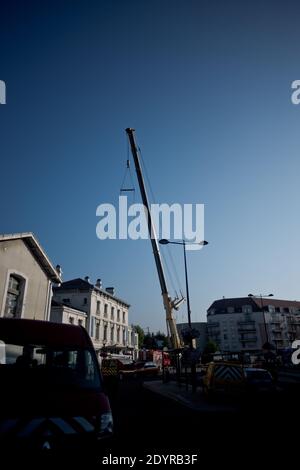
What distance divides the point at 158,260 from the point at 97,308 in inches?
1002

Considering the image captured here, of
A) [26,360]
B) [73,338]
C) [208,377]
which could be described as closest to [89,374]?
[73,338]

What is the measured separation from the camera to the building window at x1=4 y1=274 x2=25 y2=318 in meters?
18.6

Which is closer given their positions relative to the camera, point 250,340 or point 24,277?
point 24,277

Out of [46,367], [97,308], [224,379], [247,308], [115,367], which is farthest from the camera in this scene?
[247,308]

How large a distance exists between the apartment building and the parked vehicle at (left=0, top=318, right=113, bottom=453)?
85.5 meters

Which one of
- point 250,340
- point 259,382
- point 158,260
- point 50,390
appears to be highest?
point 158,260

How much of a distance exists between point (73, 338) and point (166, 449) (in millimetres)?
2833

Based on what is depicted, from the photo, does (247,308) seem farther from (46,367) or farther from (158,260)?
(46,367)

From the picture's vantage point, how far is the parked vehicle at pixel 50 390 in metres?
3.33

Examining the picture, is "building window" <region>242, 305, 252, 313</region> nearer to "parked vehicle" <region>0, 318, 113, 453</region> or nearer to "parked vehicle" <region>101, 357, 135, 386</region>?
"parked vehicle" <region>101, 357, 135, 386</region>

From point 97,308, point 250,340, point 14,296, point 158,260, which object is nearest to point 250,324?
point 250,340

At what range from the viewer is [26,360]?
457 cm

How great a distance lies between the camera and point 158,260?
907 inches
